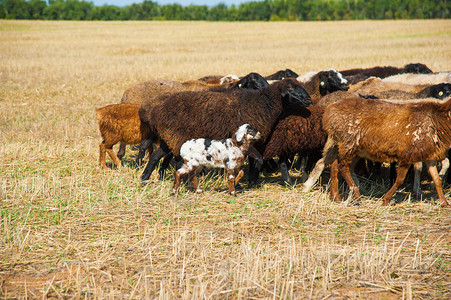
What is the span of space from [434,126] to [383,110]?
0.78m

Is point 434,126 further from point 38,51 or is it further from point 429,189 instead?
point 38,51

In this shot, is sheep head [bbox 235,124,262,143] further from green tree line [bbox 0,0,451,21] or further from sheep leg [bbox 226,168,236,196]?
green tree line [bbox 0,0,451,21]

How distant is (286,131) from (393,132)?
1940 mm

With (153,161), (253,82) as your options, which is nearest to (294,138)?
(153,161)

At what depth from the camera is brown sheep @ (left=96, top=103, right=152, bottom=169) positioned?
9016 millimetres

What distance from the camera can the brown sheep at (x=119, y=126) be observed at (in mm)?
9016

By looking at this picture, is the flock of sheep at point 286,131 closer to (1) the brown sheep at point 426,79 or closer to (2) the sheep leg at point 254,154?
(2) the sheep leg at point 254,154

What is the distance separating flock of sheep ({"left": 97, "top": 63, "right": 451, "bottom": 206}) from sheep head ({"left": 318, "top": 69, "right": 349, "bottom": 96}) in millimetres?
1603

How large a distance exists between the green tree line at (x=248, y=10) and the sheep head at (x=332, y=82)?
9469 centimetres

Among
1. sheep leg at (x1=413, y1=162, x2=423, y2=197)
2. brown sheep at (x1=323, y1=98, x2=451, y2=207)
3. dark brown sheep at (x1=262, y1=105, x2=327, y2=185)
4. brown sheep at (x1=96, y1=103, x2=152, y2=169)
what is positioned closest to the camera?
brown sheep at (x1=323, y1=98, x2=451, y2=207)

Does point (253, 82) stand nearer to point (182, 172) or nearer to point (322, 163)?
point (322, 163)

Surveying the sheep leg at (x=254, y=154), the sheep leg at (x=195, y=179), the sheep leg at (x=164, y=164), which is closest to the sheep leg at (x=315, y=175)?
the sheep leg at (x=254, y=154)

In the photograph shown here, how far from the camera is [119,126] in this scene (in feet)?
29.5

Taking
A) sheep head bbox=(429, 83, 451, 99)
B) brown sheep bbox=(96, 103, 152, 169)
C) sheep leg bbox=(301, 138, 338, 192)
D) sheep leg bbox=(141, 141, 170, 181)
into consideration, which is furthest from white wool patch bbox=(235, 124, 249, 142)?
sheep head bbox=(429, 83, 451, 99)
